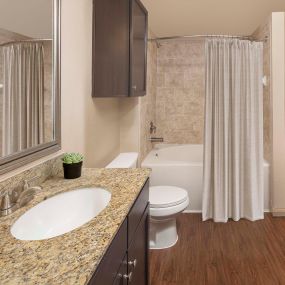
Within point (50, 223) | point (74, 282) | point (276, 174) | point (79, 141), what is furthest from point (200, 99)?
point (74, 282)

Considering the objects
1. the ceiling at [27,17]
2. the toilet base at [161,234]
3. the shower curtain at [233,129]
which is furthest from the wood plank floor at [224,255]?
the ceiling at [27,17]

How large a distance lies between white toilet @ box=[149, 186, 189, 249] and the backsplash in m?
1.05

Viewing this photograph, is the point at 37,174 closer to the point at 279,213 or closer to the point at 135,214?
the point at 135,214

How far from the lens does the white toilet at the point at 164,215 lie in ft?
7.80

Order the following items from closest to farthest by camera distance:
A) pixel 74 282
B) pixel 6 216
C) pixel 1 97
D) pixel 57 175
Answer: pixel 74 282, pixel 6 216, pixel 1 97, pixel 57 175

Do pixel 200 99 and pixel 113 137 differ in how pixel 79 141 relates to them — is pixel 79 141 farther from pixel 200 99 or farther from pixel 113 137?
pixel 200 99

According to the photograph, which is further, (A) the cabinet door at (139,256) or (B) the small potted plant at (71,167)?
(B) the small potted plant at (71,167)

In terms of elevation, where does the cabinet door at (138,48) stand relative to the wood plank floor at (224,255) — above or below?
above

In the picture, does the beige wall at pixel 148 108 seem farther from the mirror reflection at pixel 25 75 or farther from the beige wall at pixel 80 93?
the mirror reflection at pixel 25 75

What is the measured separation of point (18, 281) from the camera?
2.03 ft

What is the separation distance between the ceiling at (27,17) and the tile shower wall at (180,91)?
9.99ft

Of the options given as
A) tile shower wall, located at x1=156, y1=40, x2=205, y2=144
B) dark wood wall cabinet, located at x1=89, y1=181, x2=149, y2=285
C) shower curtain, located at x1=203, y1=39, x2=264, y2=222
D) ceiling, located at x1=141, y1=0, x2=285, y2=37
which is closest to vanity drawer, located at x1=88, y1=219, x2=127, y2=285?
dark wood wall cabinet, located at x1=89, y1=181, x2=149, y2=285

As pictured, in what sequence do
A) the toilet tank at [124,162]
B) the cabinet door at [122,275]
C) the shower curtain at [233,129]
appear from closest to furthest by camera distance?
the cabinet door at [122,275]
the toilet tank at [124,162]
the shower curtain at [233,129]

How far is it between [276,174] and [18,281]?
2.96 m
